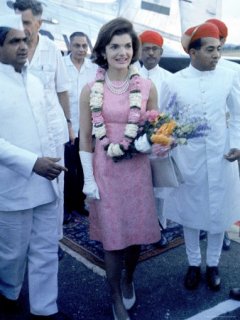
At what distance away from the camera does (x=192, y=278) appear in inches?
144

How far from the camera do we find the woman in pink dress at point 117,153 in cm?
295

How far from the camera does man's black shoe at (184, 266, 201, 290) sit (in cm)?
363

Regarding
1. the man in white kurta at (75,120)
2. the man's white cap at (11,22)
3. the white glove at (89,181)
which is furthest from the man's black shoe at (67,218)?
the man's white cap at (11,22)

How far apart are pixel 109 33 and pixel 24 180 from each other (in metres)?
1.12

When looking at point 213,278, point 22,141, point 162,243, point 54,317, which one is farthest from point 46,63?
point 213,278

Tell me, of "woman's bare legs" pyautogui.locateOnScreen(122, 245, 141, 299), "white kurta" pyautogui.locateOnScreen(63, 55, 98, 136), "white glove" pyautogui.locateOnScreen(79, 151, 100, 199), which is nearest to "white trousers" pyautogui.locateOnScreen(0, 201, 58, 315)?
"white glove" pyautogui.locateOnScreen(79, 151, 100, 199)

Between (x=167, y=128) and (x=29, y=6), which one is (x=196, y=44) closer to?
(x=167, y=128)

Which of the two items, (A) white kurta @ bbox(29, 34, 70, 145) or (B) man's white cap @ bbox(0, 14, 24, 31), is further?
(A) white kurta @ bbox(29, 34, 70, 145)

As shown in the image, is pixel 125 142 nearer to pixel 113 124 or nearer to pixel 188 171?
pixel 113 124

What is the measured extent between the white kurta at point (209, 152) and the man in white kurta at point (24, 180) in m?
1.10

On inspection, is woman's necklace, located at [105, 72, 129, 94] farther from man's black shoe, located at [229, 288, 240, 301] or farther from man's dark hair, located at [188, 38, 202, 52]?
man's black shoe, located at [229, 288, 240, 301]

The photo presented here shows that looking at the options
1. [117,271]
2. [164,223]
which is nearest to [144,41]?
[164,223]

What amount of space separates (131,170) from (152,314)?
1114 mm

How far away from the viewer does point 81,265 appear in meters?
4.05
